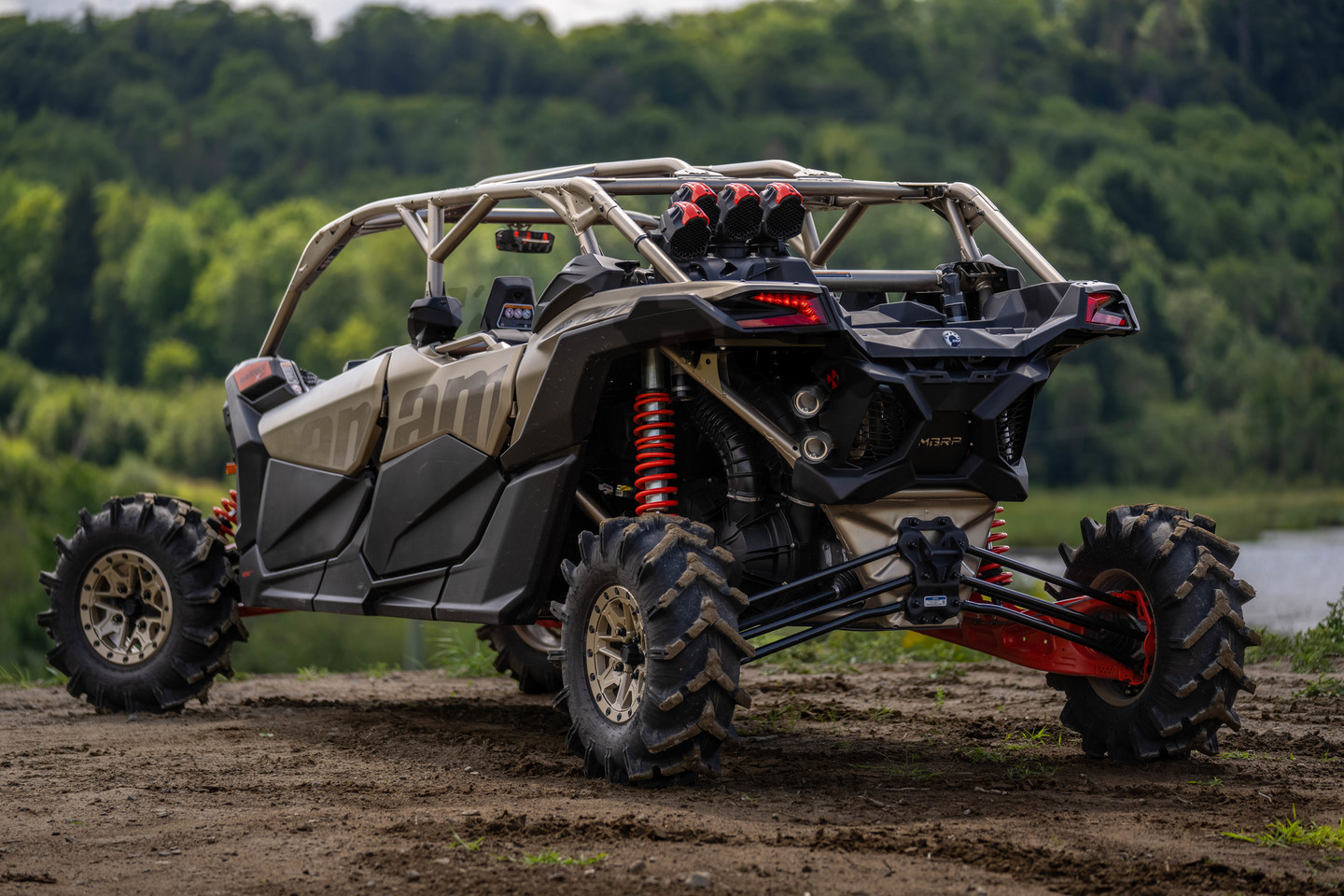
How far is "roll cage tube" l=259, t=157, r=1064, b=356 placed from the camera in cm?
714

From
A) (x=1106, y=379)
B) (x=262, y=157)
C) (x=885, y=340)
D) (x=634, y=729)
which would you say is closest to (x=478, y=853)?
(x=634, y=729)

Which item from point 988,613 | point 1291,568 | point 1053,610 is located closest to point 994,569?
point 1053,610

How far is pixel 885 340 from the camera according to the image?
20.8ft

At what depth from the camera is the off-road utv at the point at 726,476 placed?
622 centimetres

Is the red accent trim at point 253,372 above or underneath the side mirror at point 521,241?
underneath

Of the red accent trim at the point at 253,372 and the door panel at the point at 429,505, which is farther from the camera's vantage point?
the red accent trim at the point at 253,372

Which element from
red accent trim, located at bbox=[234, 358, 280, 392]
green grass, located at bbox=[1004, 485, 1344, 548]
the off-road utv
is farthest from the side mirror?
green grass, located at bbox=[1004, 485, 1344, 548]

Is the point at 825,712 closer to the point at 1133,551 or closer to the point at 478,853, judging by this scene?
the point at 1133,551

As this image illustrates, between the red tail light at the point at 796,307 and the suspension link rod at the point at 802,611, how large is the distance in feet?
3.40

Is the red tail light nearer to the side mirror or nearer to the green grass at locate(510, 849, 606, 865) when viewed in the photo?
the green grass at locate(510, 849, 606, 865)

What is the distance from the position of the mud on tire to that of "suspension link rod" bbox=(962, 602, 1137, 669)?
1.08 feet

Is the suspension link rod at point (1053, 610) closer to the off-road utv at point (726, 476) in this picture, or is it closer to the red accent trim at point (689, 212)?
the off-road utv at point (726, 476)

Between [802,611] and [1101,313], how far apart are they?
5.63 feet

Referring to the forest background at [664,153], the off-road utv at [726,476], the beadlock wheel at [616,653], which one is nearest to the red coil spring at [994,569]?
the off-road utv at [726,476]
